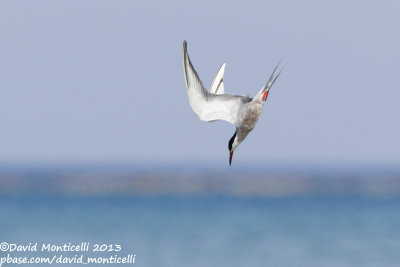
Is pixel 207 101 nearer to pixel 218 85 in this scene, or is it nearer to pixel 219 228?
pixel 218 85

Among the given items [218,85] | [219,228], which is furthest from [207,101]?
[219,228]

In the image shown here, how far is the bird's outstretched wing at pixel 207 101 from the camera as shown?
37.3ft

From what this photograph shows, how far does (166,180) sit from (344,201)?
85.8 feet

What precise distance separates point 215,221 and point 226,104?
3305 centimetres

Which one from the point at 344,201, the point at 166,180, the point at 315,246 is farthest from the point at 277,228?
the point at 166,180

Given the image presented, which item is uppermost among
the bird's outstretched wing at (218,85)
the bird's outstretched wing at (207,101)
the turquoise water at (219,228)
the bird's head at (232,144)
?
the turquoise water at (219,228)

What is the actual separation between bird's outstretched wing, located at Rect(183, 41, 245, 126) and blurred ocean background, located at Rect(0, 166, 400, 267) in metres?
17.9

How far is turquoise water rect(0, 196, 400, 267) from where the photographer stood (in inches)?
1222

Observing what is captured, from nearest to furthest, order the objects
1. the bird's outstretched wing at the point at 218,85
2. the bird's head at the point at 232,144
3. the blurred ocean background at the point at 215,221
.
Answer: the bird's head at the point at 232,144, the bird's outstretched wing at the point at 218,85, the blurred ocean background at the point at 215,221

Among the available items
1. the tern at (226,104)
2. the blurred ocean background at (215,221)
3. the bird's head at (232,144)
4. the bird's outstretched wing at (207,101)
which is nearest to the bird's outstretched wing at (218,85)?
the tern at (226,104)

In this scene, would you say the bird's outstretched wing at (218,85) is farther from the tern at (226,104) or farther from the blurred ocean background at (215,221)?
the blurred ocean background at (215,221)

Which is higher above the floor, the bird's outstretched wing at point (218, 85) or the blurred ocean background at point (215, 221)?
the blurred ocean background at point (215, 221)

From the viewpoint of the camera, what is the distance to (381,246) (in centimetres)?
3406

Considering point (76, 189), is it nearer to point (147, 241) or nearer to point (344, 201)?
point (344, 201)
